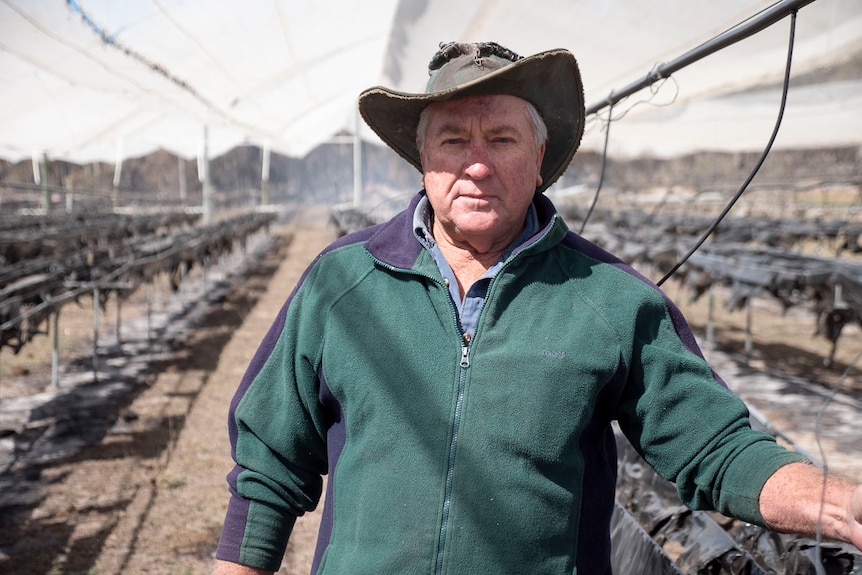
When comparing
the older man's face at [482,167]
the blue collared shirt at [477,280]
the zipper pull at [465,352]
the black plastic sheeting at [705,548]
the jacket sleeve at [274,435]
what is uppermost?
the older man's face at [482,167]

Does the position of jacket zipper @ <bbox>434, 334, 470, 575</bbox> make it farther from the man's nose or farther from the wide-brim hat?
the wide-brim hat

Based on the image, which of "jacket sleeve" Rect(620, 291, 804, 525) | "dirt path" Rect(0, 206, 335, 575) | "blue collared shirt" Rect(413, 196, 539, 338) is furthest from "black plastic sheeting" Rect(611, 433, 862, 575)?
"dirt path" Rect(0, 206, 335, 575)

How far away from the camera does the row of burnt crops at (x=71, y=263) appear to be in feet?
19.1

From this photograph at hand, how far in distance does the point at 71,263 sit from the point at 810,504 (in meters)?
8.06

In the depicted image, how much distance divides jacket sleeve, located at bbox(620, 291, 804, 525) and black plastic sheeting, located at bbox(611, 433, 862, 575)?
579mm

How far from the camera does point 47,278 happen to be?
21.7ft

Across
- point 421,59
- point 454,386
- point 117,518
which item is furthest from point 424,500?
point 421,59

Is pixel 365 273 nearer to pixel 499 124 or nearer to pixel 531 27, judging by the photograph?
pixel 499 124

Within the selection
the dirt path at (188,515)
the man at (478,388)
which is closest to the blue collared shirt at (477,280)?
the man at (478,388)

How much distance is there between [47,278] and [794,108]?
11.6 metres

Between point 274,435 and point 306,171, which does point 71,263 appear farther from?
point 306,171

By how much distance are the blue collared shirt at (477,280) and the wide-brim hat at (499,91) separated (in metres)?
Answer: 0.23

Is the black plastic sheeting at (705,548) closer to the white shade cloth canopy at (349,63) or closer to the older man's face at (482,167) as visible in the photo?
the older man's face at (482,167)

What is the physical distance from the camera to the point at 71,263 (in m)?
7.91
